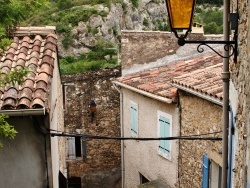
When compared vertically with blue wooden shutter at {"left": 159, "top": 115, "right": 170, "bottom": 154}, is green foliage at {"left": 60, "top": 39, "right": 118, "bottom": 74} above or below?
above

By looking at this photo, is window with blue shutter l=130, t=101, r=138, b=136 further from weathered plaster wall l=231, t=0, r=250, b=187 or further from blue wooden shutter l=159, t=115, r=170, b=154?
weathered plaster wall l=231, t=0, r=250, b=187

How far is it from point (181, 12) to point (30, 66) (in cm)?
301

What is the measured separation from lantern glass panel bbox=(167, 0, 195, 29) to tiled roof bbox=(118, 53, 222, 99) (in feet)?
21.5

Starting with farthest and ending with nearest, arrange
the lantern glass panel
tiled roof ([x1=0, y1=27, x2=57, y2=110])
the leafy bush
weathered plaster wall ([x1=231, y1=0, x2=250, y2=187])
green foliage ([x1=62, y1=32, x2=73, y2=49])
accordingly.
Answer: the leafy bush → green foliage ([x1=62, y1=32, x2=73, y2=49]) → tiled roof ([x1=0, y1=27, x2=57, y2=110]) → the lantern glass panel → weathered plaster wall ([x1=231, y1=0, x2=250, y2=187])

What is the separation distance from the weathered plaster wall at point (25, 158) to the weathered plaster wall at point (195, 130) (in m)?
4.24

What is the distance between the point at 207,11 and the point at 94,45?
21.4 metres

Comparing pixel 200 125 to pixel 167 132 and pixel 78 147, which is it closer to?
pixel 167 132

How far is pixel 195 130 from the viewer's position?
33.6 ft

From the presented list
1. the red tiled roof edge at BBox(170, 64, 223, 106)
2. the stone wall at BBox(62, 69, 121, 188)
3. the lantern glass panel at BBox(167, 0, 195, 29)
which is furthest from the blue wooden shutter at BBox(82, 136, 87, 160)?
the lantern glass panel at BBox(167, 0, 195, 29)

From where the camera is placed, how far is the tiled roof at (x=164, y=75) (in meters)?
11.8

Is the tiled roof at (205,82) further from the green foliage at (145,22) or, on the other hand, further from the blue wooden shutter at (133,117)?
the green foliage at (145,22)

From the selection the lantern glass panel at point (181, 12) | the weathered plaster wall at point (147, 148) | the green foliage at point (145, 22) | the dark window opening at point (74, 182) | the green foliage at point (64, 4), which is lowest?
the dark window opening at point (74, 182)

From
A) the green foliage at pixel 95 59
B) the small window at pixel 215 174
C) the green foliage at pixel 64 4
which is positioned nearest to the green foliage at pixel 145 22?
the green foliage at pixel 64 4

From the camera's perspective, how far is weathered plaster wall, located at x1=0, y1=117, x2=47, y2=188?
6.21 metres
